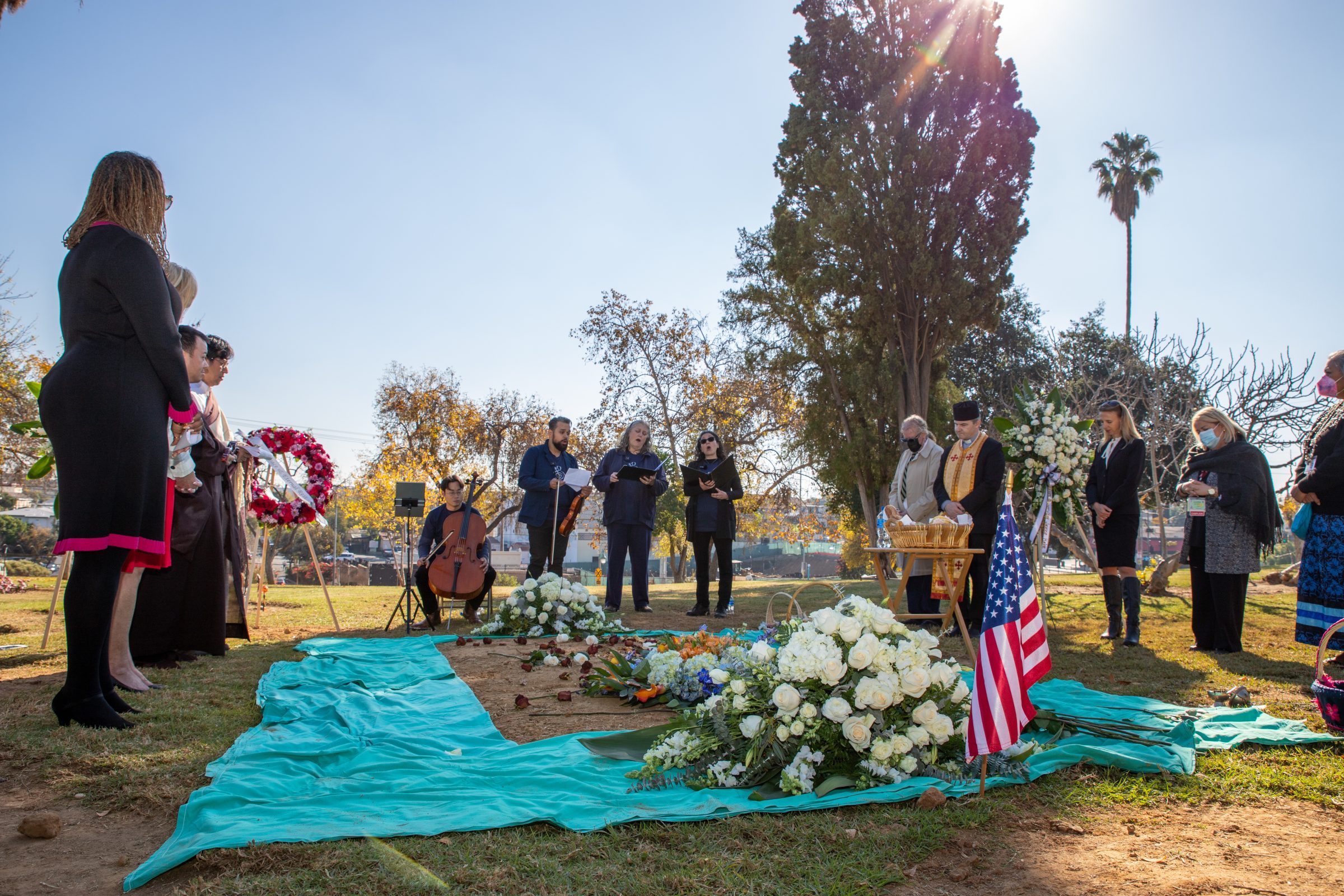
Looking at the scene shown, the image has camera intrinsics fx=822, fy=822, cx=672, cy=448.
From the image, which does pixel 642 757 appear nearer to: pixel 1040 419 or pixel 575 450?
pixel 1040 419

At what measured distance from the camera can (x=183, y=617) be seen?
18.4ft

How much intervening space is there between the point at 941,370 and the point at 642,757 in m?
16.7

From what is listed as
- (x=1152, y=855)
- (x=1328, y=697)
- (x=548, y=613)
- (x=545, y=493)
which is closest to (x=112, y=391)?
(x=1152, y=855)

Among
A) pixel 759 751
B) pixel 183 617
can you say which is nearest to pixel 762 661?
pixel 759 751

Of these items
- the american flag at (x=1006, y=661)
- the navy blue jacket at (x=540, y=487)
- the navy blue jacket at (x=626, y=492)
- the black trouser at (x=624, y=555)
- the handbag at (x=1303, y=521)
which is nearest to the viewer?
the american flag at (x=1006, y=661)

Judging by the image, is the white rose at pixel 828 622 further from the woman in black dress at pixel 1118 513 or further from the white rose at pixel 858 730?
the woman in black dress at pixel 1118 513

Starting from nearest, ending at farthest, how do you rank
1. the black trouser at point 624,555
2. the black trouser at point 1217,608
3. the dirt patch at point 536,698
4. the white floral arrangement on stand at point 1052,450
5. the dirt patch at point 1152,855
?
the dirt patch at point 1152,855 → the dirt patch at point 536,698 → the black trouser at point 1217,608 → the white floral arrangement on stand at point 1052,450 → the black trouser at point 624,555

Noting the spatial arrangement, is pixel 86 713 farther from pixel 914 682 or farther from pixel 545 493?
pixel 545 493

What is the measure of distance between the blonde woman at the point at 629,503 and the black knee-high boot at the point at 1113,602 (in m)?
4.28

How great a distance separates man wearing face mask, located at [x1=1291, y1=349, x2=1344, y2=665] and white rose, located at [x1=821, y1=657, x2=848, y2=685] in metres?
4.32

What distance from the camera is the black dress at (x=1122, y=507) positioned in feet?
22.6

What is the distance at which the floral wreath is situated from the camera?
695 centimetres

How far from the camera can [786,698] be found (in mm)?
2857

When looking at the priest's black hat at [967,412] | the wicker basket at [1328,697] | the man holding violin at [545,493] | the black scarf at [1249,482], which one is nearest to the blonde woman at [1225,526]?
the black scarf at [1249,482]
